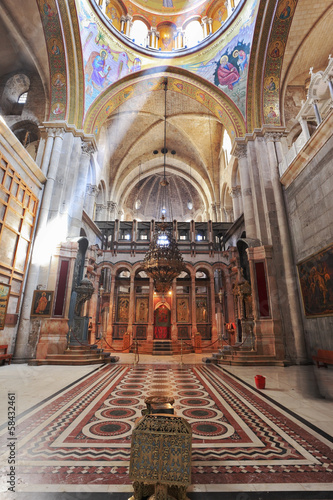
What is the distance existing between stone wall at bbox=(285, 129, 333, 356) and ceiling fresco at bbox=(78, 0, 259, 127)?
571 centimetres

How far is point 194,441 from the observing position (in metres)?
2.72

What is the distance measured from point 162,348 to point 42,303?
7.49m

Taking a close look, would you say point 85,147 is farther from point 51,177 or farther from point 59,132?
point 51,177

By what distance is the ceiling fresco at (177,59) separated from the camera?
11.4 m

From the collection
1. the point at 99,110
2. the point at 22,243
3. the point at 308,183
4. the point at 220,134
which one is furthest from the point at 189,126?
the point at 22,243

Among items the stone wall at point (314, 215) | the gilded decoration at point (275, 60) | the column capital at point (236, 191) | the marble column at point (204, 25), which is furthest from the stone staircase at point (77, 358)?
the marble column at point (204, 25)

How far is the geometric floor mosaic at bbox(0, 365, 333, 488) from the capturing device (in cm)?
211

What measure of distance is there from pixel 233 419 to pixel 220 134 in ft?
61.1

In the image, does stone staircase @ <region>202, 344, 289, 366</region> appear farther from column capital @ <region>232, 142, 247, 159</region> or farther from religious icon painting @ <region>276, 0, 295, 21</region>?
religious icon painting @ <region>276, 0, 295, 21</region>

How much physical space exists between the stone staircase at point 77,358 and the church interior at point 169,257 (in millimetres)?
63

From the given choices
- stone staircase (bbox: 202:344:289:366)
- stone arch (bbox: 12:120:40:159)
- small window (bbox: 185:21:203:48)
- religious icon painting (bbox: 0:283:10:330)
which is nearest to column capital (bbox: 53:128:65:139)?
stone arch (bbox: 12:120:40:159)

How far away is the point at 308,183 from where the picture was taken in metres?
8.22

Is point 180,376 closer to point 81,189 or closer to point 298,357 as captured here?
point 298,357

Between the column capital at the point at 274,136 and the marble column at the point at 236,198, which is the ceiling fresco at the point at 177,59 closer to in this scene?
the column capital at the point at 274,136
